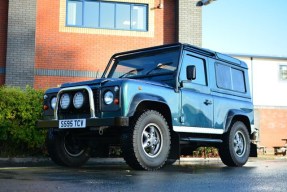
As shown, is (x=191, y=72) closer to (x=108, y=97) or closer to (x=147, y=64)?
(x=147, y=64)

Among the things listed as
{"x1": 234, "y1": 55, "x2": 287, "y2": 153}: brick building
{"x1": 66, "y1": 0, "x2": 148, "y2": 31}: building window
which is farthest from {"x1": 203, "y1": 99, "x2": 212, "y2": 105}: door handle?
{"x1": 234, "y1": 55, "x2": 287, "y2": 153}: brick building

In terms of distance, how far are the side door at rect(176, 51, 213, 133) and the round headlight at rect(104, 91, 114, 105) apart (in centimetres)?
135

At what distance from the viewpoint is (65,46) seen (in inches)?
611

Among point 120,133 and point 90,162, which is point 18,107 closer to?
point 90,162

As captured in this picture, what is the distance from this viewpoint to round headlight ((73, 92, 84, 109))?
6.88 m

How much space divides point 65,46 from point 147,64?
25.9ft

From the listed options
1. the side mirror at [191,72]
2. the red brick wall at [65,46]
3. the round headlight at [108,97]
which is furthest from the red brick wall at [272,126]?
the round headlight at [108,97]

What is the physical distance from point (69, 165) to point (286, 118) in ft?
70.4

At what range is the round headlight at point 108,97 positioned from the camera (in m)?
6.57

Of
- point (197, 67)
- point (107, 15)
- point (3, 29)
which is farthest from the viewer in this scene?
point (107, 15)

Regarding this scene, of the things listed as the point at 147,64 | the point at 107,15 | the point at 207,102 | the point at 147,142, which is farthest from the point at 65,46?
the point at 147,142

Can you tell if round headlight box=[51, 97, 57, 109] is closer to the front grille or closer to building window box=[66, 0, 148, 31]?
the front grille

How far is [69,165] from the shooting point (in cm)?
761

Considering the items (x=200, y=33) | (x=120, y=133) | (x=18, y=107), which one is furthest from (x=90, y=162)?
(x=200, y=33)
